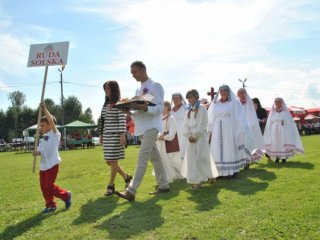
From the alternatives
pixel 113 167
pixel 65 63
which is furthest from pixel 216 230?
pixel 65 63

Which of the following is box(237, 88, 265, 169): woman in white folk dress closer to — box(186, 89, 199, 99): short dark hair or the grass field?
the grass field

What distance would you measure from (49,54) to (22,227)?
11.2ft

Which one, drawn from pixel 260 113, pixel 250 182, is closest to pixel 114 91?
pixel 250 182

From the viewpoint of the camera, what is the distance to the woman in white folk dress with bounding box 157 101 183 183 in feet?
29.8

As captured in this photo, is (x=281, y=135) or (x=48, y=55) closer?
(x=48, y=55)

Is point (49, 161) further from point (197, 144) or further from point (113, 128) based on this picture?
point (197, 144)

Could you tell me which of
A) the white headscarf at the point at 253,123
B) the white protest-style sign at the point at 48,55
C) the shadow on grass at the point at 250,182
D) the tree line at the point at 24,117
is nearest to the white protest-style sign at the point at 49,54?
the white protest-style sign at the point at 48,55

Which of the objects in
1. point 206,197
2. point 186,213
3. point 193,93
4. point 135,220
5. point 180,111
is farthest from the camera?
point 180,111

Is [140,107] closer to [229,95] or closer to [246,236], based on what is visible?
[246,236]

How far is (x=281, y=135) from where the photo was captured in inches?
484

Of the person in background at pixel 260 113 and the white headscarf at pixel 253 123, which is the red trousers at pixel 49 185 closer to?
the white headscarf at pixel 253 123

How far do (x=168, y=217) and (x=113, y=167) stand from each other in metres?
2.47

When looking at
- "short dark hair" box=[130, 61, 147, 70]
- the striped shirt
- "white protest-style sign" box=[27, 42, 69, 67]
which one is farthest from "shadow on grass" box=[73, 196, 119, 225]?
"white protest-style sign" box=[27, 42, 69, 67]

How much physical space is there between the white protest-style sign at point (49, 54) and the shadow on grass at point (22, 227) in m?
2.90
